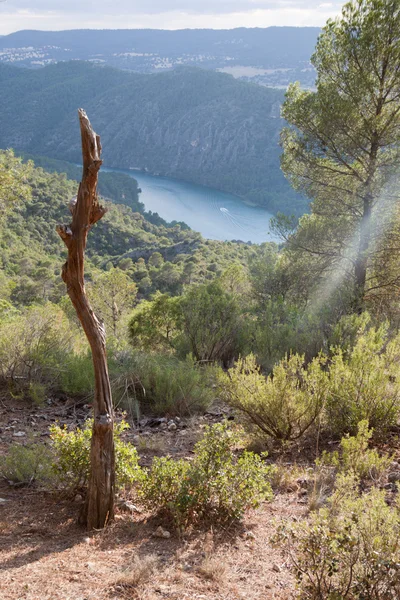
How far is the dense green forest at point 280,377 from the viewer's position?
2.25m

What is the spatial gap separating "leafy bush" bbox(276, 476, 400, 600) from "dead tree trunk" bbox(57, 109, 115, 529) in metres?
1.07

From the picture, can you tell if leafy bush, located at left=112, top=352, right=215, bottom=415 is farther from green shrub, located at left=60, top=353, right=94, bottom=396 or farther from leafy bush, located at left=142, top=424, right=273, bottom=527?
leafy bush, located at left=142, top=424, right=273, bottom=527

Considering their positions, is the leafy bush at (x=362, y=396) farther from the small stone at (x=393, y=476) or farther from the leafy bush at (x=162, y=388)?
the leafy bush at (x=162, y=388)

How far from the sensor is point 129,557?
2.30 m

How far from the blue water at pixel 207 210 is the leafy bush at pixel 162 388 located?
179 feet

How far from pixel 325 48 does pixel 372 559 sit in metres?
8.30

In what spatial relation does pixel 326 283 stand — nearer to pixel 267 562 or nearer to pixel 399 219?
pixel 399 219

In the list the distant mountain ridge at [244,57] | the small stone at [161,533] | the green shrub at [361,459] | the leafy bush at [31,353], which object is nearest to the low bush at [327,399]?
the green shrub at [361,459]

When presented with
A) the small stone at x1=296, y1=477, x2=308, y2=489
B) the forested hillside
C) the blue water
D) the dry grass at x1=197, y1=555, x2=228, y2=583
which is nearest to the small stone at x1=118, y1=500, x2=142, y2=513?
the dry grass at x1=197, y1=555, x2=228, y2=583

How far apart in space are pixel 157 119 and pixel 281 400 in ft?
402

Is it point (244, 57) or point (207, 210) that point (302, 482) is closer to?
point (207, 210)

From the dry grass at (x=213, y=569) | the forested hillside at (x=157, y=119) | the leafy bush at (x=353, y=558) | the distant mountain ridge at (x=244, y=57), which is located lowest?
the dry grass at (x=213, y=569)

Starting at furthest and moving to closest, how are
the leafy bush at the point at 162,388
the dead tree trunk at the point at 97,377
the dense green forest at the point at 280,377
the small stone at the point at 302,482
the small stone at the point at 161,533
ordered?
the leafy bush at the point at 162,388, the small stone at the point at 302,482, the small stone at the point at 161,533, the dead tree trunk at the point at 97,377, the dense green forest at the point at 280,377

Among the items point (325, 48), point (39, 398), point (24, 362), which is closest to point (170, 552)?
point (39, 398)
